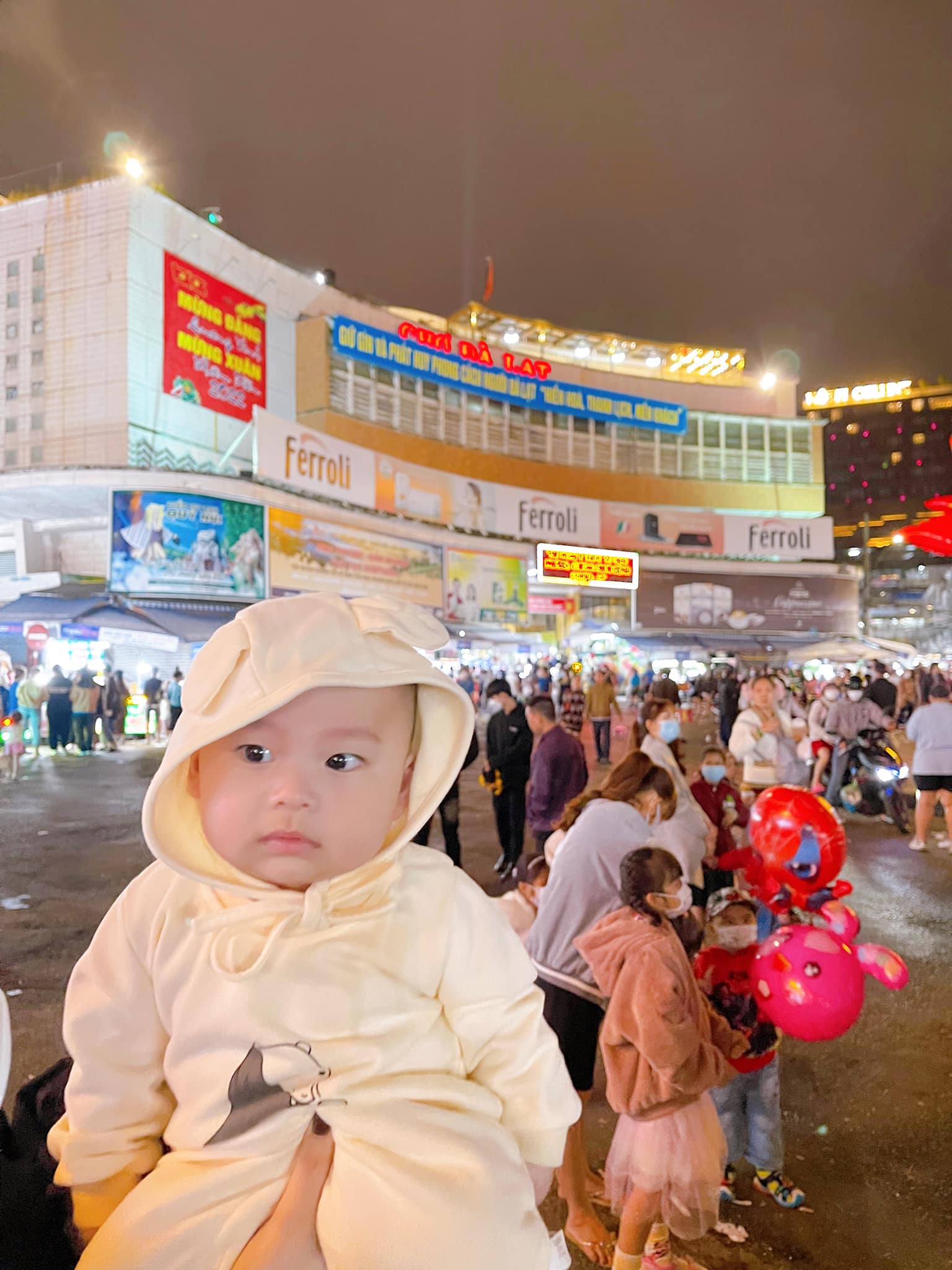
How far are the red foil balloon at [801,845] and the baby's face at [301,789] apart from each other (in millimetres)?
2387

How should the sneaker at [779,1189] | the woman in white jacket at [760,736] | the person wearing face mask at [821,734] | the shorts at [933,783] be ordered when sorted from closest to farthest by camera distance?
the sneaker at [779,1189] < the woman in white jacket at [760,736] < the shorts at [933,783] < the person wearing face mask at [821,734]

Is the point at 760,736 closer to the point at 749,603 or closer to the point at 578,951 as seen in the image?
the point at 578,951

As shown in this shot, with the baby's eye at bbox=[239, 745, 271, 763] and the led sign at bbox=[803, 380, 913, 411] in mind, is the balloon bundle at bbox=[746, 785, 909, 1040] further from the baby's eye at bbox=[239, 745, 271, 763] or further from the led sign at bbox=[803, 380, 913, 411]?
the led sign at bbox=[803, 380, 913, 411]

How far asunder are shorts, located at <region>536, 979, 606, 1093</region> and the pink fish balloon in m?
0.60

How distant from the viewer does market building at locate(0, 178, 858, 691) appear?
17.0 m

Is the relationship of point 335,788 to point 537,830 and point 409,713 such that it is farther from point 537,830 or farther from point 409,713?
point 537,830

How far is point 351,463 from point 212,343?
478cm

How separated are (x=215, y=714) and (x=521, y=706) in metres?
6.22

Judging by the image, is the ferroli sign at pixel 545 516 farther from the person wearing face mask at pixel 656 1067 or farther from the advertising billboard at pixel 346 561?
the person wearing face mask at pixel 656 1067

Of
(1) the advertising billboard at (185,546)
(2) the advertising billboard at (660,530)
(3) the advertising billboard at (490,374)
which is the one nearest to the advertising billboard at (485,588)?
(2) the advertising billboard at (660,530)

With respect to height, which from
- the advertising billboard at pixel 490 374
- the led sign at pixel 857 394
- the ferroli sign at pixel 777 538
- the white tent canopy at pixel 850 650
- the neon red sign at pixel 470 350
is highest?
the led sign at pixel 857 394

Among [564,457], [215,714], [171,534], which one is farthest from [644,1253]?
[564,457]

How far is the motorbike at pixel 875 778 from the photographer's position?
858 centimetres

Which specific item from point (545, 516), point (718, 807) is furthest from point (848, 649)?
point (718, 807)
